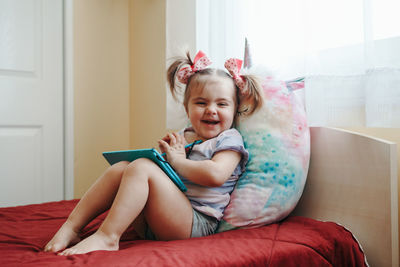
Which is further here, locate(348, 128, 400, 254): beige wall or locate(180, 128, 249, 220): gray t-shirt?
locate(348, 128, 400, 254): beige wall

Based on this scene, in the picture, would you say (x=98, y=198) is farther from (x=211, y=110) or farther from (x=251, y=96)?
(x=251, y=96)

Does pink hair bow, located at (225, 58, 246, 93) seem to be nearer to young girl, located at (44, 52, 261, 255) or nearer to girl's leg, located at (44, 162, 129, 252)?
young girl, located at (44, 52, 261, 255)

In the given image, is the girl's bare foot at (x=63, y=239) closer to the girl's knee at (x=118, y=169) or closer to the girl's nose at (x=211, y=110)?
the girl's knee at (x=118, y=169)

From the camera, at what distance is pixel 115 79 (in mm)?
2529

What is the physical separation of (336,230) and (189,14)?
4.37 feet

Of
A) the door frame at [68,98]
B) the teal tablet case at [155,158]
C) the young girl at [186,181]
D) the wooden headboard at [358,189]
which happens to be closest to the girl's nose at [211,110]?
the young girl at [186,181]

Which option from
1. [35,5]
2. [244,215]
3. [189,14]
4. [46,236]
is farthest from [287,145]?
[35,5]

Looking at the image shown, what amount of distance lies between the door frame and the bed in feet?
3.29

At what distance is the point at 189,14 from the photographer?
200 cm

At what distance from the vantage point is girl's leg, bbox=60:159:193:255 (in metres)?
0.95

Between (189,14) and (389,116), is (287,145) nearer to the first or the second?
(389,116)

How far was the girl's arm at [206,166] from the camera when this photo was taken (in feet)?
3.50

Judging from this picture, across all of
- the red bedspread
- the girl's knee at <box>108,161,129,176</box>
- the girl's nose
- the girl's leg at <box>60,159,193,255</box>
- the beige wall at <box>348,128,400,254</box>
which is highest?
the girl's nose

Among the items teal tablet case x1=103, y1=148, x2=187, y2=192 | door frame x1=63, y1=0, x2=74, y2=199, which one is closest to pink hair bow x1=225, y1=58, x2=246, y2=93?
teal tablet case x1=103, y1=148, x2=187, y2=192
